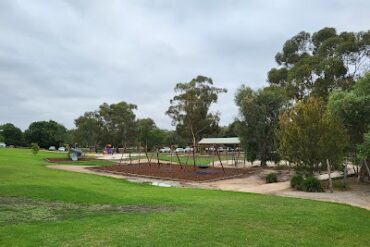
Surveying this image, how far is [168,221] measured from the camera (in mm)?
10656

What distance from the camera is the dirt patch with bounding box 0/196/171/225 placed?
11086mm

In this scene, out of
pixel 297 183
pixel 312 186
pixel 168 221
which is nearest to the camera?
pixel 168 221

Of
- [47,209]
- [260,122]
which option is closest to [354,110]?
[260,122]

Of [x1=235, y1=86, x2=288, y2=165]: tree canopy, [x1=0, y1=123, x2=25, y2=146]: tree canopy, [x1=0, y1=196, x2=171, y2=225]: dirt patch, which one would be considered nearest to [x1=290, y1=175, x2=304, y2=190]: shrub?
[x1=0, y1=196, x2=171, y2=225]: dirt patch

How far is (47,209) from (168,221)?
4.09 metres

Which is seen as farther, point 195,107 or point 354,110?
point 195,107

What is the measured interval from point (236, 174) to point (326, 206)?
15.5 metres

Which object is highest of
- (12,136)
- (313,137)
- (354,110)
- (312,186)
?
(12,136)

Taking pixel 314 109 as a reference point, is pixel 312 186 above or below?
below

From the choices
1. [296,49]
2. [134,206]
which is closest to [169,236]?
[134,206]

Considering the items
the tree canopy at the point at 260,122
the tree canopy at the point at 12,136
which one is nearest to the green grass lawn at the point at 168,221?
the tree canopy at the point at 260,122

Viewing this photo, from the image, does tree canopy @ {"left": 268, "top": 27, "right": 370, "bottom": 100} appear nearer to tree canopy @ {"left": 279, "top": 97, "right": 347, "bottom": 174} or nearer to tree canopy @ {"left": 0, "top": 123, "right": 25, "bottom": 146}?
tree canopy @ {"left": 279, "top": 97, "right": 347, "bottom": 174}

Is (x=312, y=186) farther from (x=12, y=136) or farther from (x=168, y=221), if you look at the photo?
(x=12, y=136)

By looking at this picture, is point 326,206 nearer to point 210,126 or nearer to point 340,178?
point 340,178
